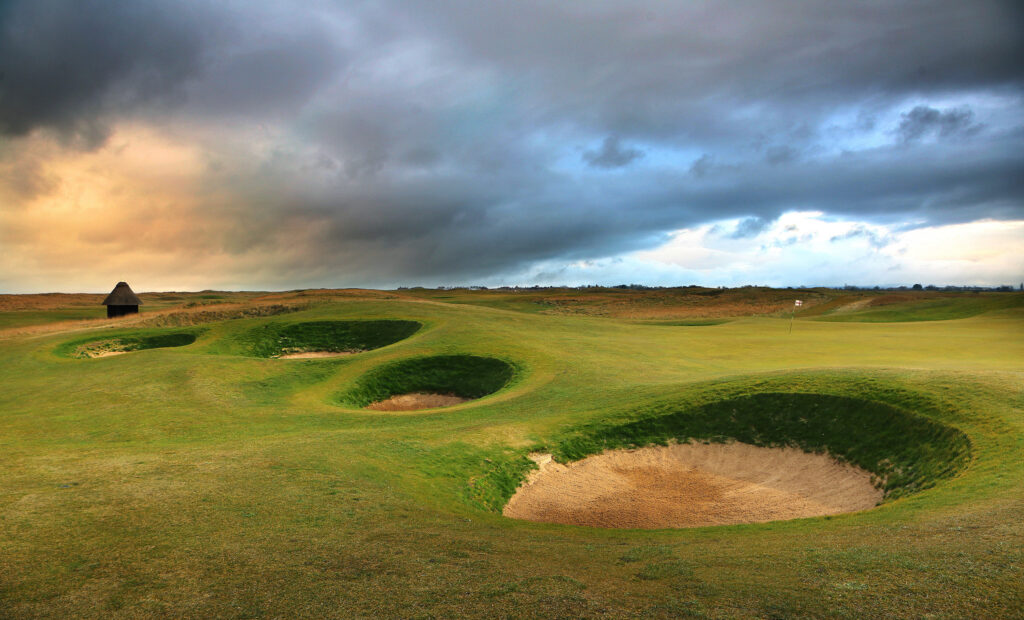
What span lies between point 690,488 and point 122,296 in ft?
195

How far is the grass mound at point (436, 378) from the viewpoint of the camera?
95.1 feet

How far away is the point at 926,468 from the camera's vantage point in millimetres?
14742

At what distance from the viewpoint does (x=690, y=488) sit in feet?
56.1

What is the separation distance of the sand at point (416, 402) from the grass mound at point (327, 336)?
1355cm

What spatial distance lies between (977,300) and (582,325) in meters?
59.2

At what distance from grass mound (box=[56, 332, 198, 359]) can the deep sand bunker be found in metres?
37.3

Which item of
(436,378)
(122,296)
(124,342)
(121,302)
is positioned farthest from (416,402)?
(122,296)

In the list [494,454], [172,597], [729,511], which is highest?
[172,597]

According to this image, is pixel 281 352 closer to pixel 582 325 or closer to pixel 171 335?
pixel 171 335

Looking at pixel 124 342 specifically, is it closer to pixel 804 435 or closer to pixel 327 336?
pixel 327 336

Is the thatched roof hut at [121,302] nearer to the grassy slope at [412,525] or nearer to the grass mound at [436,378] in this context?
the grassy slope at [412,525]

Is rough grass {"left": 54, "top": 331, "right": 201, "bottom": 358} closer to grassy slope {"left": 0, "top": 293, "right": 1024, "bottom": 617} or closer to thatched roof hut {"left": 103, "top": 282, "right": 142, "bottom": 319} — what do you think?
thatched roof hut {"left": 103, "top": 282, "right": 142, "bottom": 319}

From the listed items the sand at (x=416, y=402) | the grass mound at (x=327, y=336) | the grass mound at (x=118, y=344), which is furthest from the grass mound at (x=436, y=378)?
the grass mound at (x=118, y=344)

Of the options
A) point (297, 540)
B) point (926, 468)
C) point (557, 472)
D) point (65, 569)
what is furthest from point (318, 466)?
point (926, 468)
